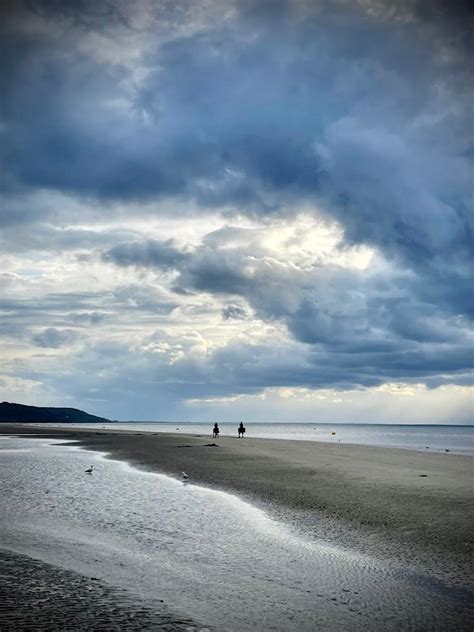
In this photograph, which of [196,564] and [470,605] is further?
[196,564]

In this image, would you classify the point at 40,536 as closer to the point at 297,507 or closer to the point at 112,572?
the point at 112,572

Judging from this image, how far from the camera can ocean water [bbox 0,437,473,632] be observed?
360 inches

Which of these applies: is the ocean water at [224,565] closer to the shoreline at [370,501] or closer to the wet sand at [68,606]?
the wet sand at [68,606]

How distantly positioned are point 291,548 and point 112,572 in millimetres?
4668

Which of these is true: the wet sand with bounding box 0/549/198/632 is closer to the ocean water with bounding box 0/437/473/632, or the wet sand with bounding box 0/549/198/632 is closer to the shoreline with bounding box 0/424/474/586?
the ocean water with bounding box 0/437/473/632

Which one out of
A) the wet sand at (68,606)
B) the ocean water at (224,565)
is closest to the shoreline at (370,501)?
the ocean water at (224,565)

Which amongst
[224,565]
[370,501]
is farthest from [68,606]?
[370,501]

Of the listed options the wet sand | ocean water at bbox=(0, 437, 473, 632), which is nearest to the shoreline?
ocean water at bbox=(0, 437, 473, 632)

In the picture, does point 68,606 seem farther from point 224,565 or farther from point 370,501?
point 370,501

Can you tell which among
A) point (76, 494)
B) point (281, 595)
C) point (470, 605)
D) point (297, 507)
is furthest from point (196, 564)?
point (76, 494)

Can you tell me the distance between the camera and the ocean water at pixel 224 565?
30.0ft

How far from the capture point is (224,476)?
97.8ft

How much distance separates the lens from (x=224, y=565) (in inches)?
483

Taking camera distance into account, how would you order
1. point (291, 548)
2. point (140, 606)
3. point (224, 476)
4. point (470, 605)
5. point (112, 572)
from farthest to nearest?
point (224, 476), point (291, 548), point (112, 572), point (470, 605), point (140, 606)
